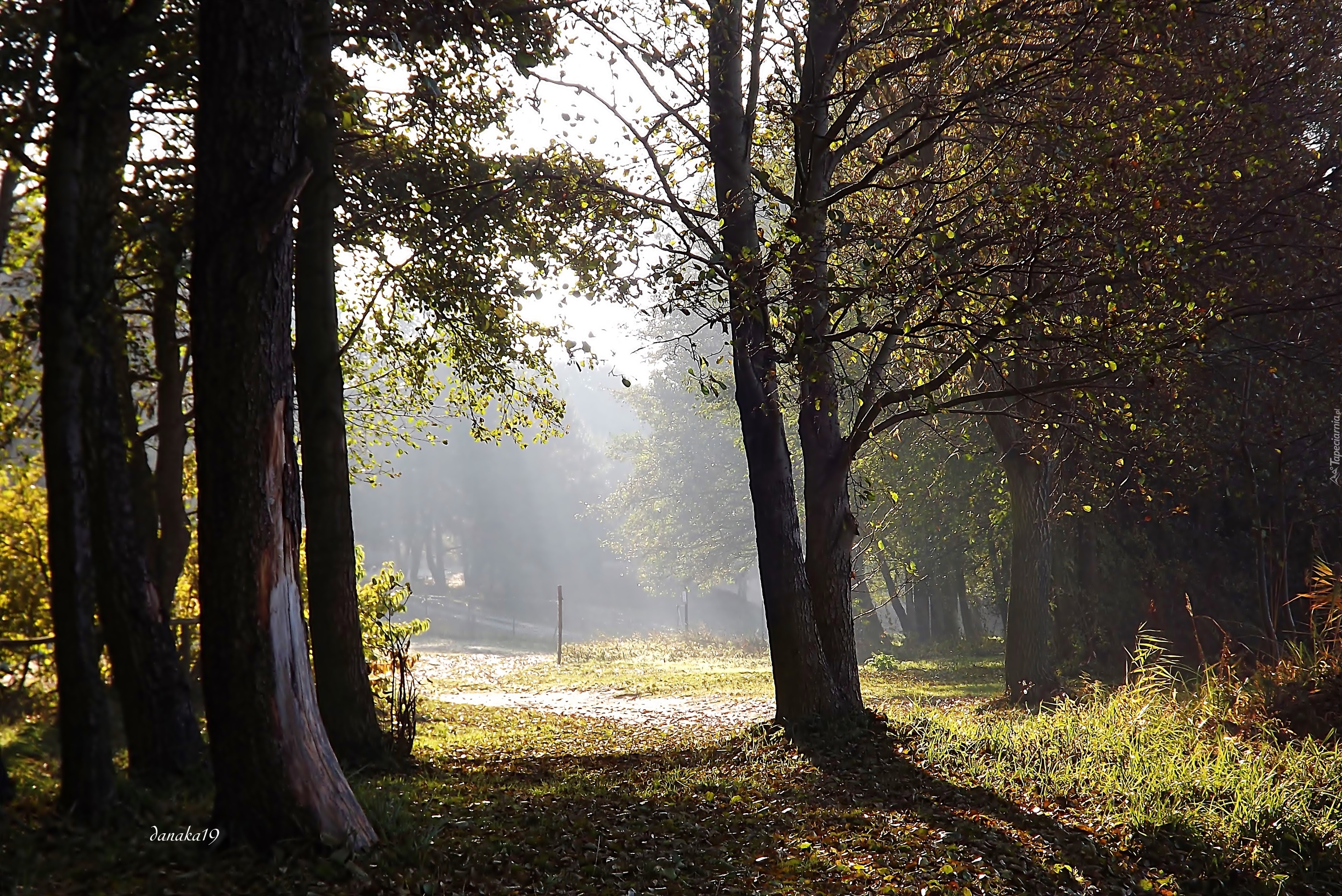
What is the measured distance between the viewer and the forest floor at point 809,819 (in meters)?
4.75

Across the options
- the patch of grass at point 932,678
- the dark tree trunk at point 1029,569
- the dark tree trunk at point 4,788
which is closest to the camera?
the dark tree trunk at point 4,788

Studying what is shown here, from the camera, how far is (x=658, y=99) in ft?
31.4

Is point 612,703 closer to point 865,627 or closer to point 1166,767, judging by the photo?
point 1166,767

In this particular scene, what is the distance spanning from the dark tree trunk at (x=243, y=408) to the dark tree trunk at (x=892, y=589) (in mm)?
24689

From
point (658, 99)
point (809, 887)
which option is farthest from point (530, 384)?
point (809, 887)

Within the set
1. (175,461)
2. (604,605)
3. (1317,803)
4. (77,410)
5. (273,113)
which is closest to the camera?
(273,113)

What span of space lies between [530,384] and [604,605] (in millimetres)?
54181

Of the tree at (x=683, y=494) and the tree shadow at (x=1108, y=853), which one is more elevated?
the tree at (x=683, y=494)

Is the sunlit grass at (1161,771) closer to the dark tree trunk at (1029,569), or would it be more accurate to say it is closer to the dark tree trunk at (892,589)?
the dark tree trunk at (1029,569)

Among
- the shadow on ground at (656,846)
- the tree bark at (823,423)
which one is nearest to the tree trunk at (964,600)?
→ the tree bark at (823,423)

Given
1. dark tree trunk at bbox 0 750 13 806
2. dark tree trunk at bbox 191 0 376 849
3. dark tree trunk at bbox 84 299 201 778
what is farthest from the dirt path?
dark tree trunk at bbox 191 0 376 849

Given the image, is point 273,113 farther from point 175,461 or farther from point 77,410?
point 175,461

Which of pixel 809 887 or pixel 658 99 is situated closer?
pixel 809 887

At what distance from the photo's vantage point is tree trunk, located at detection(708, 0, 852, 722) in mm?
9562
